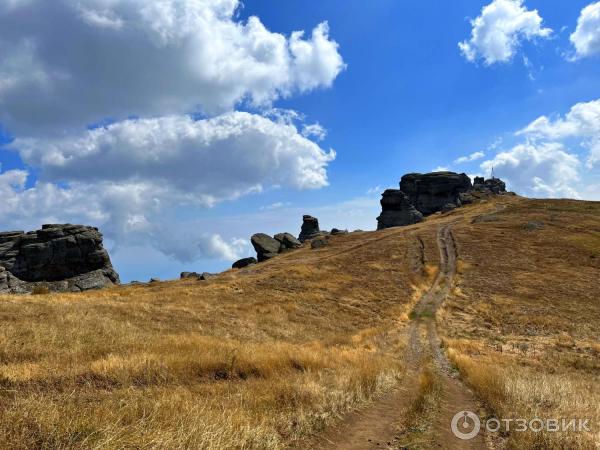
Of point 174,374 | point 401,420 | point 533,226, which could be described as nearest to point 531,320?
point 401,420

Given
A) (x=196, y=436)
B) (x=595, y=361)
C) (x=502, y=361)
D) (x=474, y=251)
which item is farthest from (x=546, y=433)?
(x=474, y=251)

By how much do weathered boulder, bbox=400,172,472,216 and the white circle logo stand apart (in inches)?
5859

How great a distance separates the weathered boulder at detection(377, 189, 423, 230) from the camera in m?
133

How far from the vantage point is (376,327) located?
33.1m

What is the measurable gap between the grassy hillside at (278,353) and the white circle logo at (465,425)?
2.43ft

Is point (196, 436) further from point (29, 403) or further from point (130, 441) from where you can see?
point (29, 403)

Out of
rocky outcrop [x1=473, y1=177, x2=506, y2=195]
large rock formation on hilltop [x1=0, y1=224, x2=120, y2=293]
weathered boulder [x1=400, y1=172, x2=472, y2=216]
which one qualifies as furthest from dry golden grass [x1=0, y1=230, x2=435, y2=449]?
rocky outcrop [x1=473, y1=177, x2=506, y2=195]

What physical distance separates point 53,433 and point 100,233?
Answer: 67.3 m

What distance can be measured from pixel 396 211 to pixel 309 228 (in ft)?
116

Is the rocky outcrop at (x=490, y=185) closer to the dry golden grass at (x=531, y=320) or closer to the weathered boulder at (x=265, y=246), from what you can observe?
the dry golden grass at (x=531, y=320)

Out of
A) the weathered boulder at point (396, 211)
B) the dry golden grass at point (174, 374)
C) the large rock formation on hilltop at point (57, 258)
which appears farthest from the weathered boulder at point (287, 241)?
the dry golden grass at point (174, 374)

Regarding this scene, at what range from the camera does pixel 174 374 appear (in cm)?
1215

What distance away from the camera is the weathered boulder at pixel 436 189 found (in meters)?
156

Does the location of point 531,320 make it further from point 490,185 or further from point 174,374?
point 490,185
